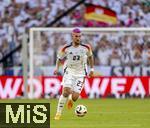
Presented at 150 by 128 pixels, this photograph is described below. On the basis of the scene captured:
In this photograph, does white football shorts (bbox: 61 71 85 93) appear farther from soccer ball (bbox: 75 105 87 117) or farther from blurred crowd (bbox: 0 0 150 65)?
blurred crowd (bbox: 0 0 150 65)

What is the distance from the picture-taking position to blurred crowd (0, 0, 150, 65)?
33.3 m

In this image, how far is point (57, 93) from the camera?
99.4 ft

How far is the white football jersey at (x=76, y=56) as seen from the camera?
68.4 feet

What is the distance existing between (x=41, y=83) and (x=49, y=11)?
486 centimetres

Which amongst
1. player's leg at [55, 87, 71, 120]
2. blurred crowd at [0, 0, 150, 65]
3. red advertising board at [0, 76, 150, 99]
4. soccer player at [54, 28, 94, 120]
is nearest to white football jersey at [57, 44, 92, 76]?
soccer player at [54, 28, 94, 120]

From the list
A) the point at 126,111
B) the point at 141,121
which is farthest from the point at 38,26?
the point at 141,121

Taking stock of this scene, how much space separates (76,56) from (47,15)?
532 inches

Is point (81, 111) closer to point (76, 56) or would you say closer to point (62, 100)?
point (62, 100)

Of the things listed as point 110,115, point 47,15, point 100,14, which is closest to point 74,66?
point 110,115

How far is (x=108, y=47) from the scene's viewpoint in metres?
30.6

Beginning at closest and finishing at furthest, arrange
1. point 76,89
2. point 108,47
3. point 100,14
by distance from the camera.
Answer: point 76,89 < point 108,47 < point 100,14

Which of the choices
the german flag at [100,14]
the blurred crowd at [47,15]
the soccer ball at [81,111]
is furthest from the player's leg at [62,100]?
the german flag at [100,14]

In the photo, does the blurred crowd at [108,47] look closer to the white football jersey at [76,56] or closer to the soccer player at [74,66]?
the soccer player at [74,66]

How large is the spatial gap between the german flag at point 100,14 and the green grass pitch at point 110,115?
5772mm
